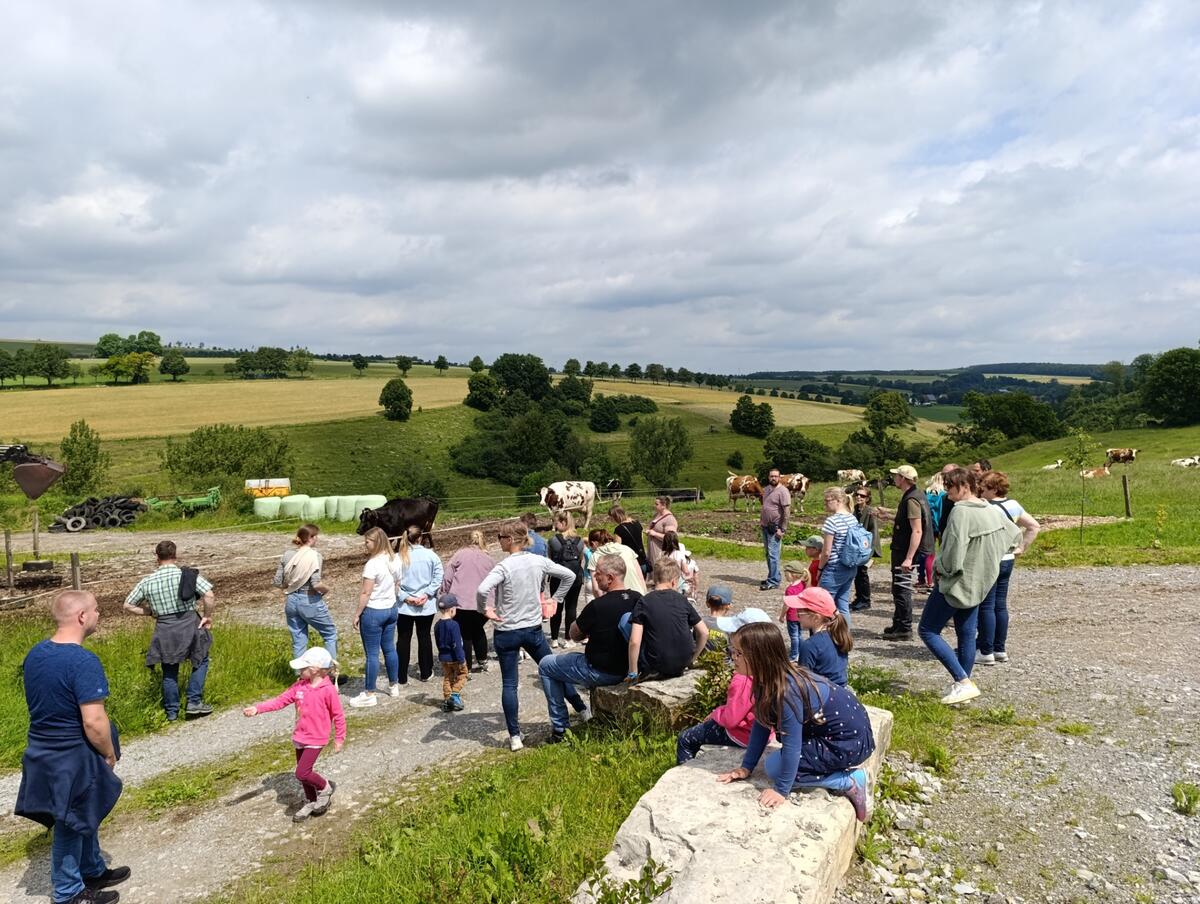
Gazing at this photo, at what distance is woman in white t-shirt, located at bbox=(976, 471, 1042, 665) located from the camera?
8.52 meters

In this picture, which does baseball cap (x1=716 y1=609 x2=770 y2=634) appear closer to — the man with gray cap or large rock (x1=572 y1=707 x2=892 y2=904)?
large rock (x1=572 y1=707 x2=892 y2=904)

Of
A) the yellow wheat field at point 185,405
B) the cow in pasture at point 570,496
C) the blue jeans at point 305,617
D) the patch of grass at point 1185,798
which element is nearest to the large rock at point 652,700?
the patch of grass at point 1185,798

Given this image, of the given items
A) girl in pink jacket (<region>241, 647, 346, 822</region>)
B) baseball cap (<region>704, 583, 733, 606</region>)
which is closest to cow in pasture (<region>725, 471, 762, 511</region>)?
baseball cap (<region>704, 583, 733, 606</region>)

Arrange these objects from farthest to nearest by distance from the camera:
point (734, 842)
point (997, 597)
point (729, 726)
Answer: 1. point (997, 597)
2. point (729, 726)
3. point (734, 842)

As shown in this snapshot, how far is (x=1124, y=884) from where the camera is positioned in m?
4.48

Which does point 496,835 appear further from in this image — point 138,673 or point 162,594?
point 138,673

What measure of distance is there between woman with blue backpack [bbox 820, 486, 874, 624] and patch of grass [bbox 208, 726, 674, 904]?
3.31 metres

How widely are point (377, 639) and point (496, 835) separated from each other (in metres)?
4.38

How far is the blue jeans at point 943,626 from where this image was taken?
24.0ft

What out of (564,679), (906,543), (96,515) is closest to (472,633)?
(564,679)

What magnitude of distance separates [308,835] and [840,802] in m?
4.03

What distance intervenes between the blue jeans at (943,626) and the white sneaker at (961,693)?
0.06 m

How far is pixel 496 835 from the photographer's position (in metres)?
4.80

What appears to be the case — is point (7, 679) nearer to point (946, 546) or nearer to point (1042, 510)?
point (946, 546)
